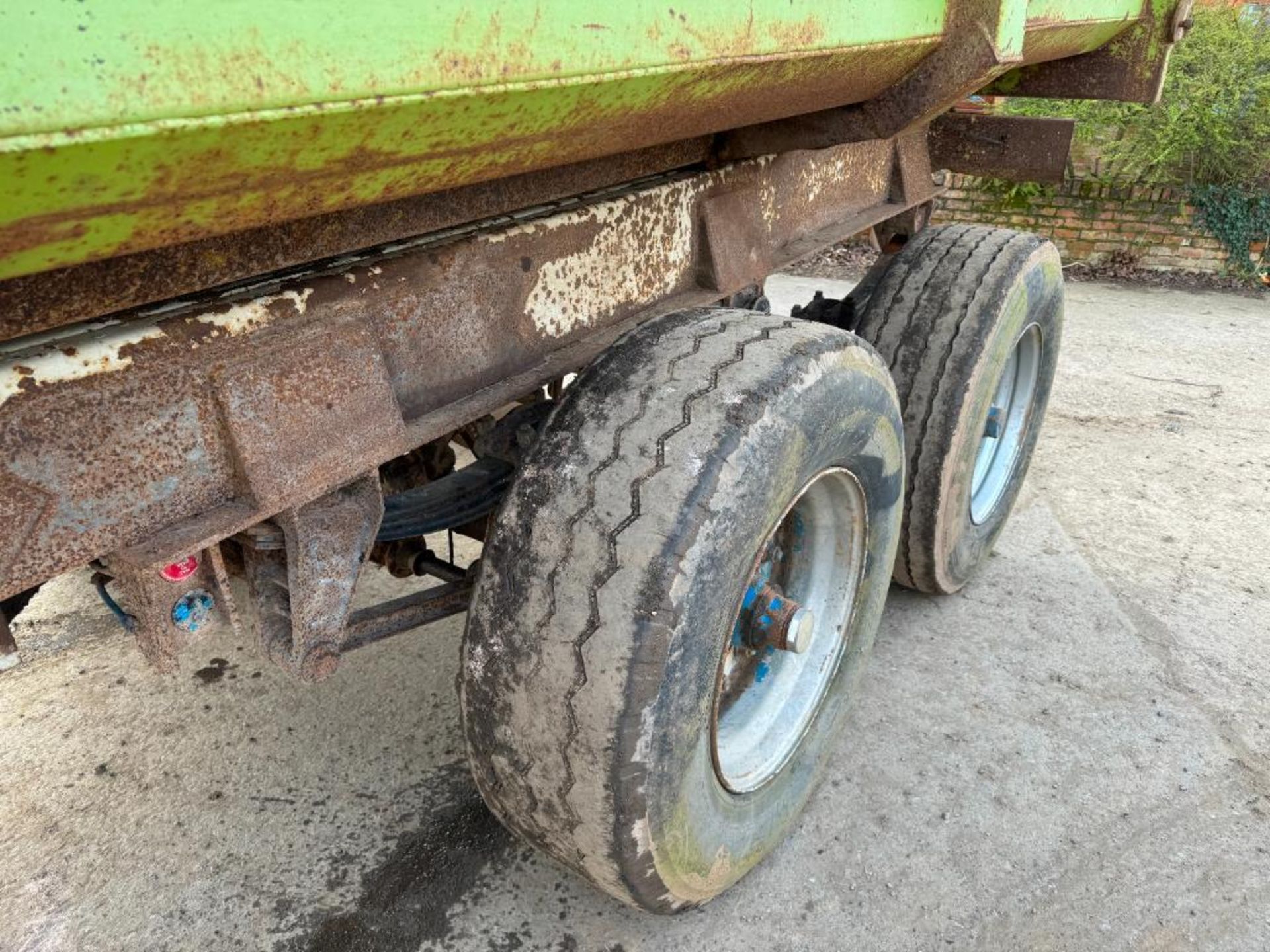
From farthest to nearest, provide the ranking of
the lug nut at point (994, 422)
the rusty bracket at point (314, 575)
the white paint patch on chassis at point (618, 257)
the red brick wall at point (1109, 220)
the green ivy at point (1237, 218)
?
the red brick wall at point (1109, 220) → the green ivy at point (1237, 218) → the lug nut at point (994, 422) → the white paint patch on chassis at point (618, 257) → the rusty bracket at point (314, 575)

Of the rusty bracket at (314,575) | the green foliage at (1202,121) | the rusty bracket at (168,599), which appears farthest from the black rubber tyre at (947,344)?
the green foliage at (1202,121)

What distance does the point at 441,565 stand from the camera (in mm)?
2256

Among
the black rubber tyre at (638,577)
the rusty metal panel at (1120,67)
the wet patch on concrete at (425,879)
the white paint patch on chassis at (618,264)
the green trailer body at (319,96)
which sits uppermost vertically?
the green trailer body at (319,96)

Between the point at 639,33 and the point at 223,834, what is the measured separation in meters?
1.97

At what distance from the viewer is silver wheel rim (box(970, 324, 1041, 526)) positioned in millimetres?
3248

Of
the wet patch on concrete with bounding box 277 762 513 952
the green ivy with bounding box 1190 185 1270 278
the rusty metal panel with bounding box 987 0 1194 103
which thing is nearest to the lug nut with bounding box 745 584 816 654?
the wet patch on concrete with bounding box 277 762 513 952

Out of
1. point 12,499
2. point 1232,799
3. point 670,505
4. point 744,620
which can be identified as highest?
point 12,499

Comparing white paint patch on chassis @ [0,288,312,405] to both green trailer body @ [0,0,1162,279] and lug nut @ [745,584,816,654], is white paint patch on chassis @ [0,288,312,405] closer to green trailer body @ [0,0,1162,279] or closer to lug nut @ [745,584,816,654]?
green trailer body @ [0,0,1162,279]

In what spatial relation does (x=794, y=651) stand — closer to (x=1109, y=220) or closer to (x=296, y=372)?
(x=296, y=372)

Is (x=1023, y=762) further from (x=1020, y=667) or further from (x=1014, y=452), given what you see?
(x=1014, y=452)

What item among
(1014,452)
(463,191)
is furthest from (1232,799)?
(463,191)

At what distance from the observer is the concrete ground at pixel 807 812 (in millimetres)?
2016

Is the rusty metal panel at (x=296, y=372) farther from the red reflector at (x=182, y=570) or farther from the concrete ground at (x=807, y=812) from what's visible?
the concrete ground at (x=807, y=812)

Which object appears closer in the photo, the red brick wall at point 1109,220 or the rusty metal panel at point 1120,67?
the rusty metal panel at point 1120,67
